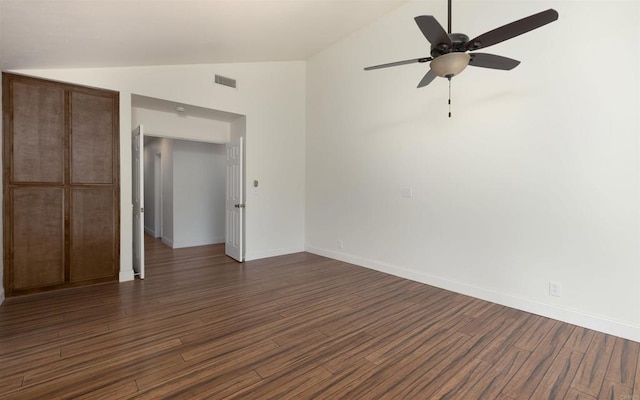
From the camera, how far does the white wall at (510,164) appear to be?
2.63 m

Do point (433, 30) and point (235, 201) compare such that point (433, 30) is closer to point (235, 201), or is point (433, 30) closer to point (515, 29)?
point (515, 29)

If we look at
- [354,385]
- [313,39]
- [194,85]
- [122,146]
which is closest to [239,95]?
[194,85]

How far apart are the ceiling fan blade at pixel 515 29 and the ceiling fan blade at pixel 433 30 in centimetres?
21

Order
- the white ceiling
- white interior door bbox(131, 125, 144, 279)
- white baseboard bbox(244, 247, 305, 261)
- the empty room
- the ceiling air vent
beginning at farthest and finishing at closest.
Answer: white baseboard bbox(244, 247, 305, 261) → the ceiling air vent → white interior door bbox(131, 125, 144, 279) → the white ceiling → the empty room

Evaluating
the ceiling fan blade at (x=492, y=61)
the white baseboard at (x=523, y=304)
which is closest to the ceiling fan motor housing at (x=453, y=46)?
the ceiling fan blade at (x=492, y=61)

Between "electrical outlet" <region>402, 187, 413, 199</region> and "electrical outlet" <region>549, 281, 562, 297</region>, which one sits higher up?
"electrical outlet" <region>402, 187, 413, 199</region>

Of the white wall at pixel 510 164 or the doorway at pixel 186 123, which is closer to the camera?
the white wall at pixel 510 164

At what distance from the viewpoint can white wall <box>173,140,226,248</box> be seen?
641 cm

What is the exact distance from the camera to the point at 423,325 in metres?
2.77

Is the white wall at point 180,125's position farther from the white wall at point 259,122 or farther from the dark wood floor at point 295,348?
the dark wood floor at point 295,348

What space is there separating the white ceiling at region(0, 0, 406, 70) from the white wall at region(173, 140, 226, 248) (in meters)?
2.65

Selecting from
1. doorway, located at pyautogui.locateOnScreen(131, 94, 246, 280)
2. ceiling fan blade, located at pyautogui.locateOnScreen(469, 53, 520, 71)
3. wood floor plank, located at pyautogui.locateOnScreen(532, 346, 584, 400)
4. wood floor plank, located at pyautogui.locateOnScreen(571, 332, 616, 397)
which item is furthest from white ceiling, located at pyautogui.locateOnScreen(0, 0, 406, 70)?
wood floor plank, located at pyautogui.locateOnScreen(571, 332, 616, 397)

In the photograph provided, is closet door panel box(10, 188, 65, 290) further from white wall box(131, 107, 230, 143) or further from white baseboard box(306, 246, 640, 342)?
white baseboard box(306, 246, 640, 342)

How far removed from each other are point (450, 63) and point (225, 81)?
386cm
